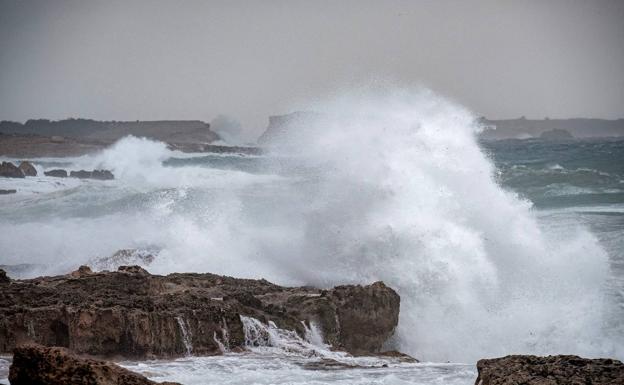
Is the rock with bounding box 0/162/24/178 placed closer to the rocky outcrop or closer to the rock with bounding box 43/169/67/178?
the rock with bounding box 43/169/67/178

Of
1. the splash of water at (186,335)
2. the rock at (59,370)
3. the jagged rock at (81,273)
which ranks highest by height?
the jagged rock at (81,273)

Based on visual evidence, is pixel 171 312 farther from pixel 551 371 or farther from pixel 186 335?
A: pixel 551 371

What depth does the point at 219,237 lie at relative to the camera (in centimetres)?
1431

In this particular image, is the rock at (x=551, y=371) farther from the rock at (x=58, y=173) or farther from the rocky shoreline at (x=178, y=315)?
the rock at (x=58, y=173)

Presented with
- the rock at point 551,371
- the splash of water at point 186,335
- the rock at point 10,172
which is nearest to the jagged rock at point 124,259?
the splash of water at point 186,335

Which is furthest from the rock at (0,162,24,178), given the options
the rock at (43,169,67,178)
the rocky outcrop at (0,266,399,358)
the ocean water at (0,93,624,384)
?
the rocky outcrop at (0,266,399,358)

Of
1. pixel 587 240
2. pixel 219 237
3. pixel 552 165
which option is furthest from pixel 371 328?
pixel 552 165

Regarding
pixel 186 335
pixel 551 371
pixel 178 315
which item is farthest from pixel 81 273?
pixel 551 371

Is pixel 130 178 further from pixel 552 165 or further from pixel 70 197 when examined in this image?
pixel 552 165

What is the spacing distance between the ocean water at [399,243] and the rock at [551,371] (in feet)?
7.37

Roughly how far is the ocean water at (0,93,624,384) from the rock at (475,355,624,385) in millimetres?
Answer: 2246

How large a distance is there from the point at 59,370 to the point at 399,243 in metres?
8.46

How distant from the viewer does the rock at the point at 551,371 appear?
492 centimetres

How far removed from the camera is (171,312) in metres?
8.59
